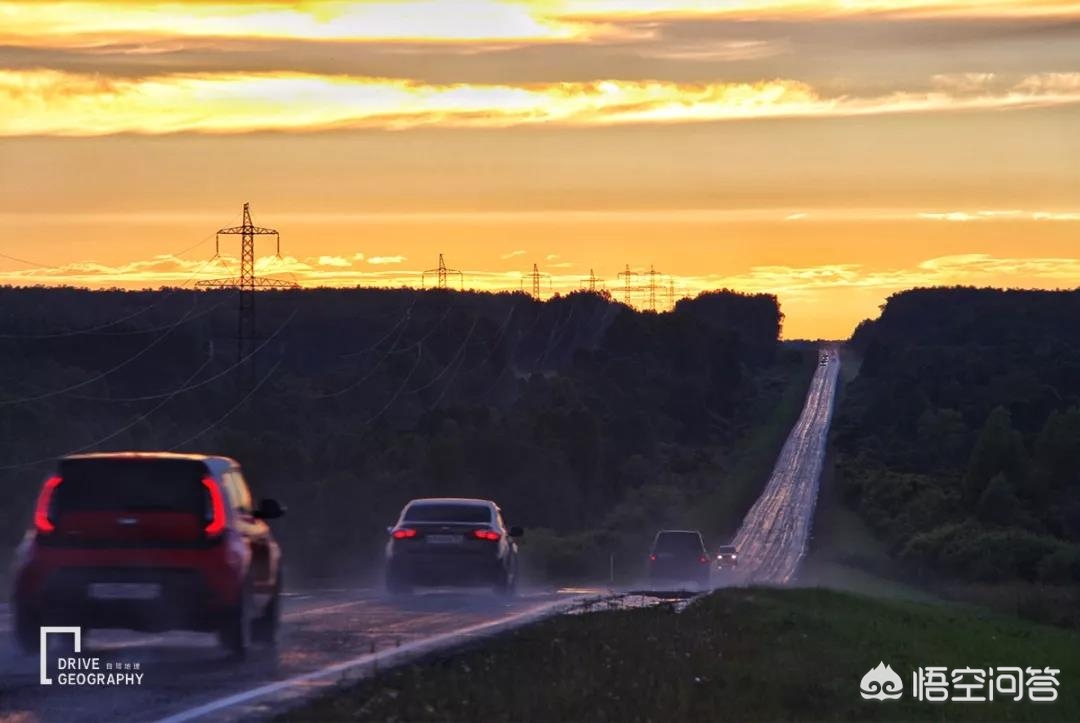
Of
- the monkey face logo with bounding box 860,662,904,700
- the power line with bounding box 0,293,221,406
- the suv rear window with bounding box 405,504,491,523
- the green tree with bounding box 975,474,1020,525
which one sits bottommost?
the green tree with bounding box 975,474,1020,525

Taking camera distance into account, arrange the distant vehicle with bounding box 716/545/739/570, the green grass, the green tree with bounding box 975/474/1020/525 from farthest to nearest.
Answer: the green tree with bounding box 975/474/1020/525, the distant vehicle with bounding box 716/545/739/570, the green grass

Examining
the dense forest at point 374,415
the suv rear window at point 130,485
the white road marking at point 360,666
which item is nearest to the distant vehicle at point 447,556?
the white road marking at point 360,666

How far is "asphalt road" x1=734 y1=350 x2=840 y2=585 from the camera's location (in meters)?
79.1

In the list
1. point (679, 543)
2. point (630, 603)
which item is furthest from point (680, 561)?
point (630, 603)

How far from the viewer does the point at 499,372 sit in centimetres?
→ 16112

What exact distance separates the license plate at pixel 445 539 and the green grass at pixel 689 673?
4.69m

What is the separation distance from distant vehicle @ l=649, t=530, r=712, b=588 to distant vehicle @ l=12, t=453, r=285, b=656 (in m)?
37.6

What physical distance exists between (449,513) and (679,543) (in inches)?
1012

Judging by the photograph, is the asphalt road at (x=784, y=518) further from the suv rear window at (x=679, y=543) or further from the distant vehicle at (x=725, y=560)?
the suv rear window at (x=679, y=543)

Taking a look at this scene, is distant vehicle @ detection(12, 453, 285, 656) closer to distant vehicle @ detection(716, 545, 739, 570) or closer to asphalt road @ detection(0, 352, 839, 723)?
asphalt road @ detection(0, 352, 839, 723)

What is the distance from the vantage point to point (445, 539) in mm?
29906

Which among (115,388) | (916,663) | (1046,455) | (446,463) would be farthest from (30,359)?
(916,663)

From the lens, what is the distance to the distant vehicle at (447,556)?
2973cm

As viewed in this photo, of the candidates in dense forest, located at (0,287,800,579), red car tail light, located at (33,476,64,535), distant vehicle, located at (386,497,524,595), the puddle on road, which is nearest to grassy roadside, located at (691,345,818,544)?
dense forest, located at (0,287,800,579)
